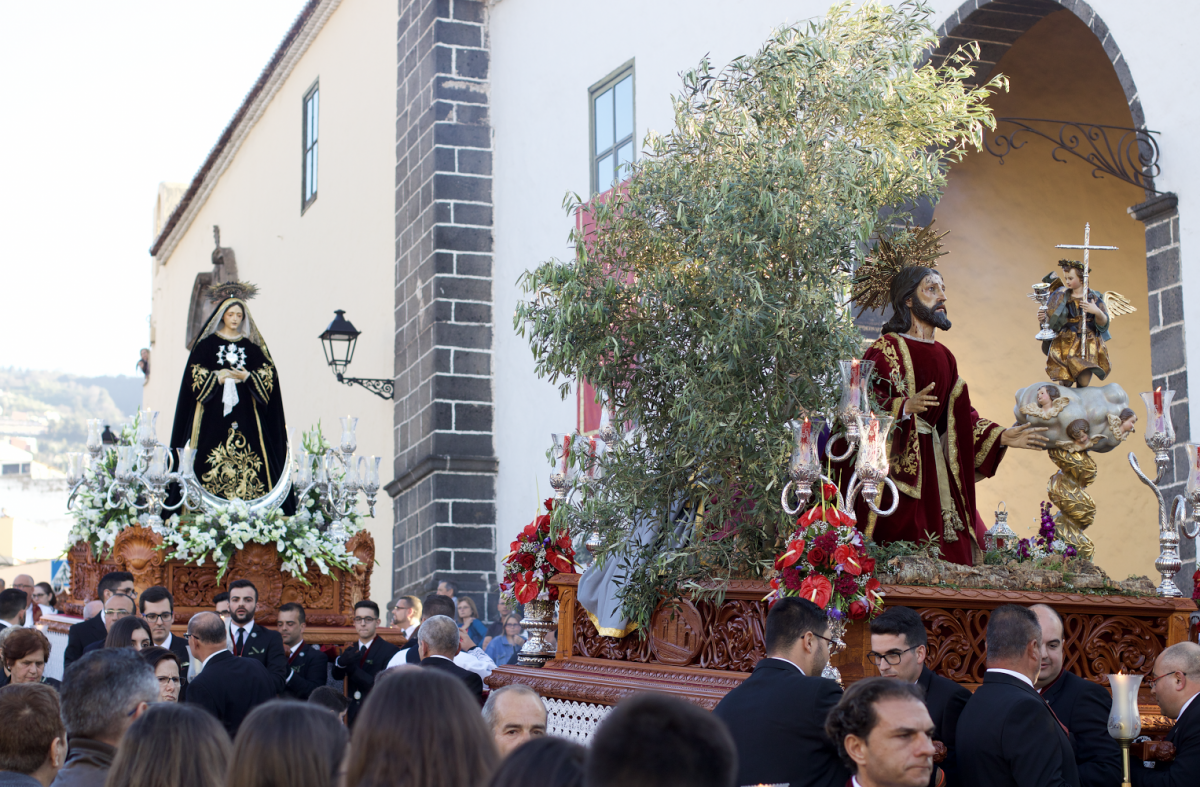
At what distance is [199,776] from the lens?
3189 millimetres

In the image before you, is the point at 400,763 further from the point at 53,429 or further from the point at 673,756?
the point at 53,429

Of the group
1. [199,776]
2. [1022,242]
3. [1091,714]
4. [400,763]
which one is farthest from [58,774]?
[1022,242]

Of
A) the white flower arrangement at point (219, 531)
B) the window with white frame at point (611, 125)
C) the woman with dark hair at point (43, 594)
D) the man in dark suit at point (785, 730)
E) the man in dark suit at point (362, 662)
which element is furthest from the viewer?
the woman with dark hair at point (43, 594)

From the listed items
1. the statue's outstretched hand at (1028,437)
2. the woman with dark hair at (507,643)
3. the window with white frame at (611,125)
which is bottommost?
the woman with dark hair at (507,643)

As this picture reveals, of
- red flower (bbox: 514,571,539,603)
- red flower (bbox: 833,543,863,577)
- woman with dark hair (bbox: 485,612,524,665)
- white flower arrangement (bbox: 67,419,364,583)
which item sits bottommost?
woman with dark hair (bbox: 485,612,524,665)

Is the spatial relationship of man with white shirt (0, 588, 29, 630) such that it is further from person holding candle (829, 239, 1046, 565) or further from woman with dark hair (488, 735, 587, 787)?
woman with dark hair (488, 735, 587, 787)

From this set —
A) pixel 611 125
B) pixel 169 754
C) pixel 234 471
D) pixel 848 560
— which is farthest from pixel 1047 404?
pixel 611 125

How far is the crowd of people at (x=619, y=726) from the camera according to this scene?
A: 2348 mm

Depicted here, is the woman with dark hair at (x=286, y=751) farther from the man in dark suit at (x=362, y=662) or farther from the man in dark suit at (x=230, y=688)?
the man in dark suit at (x=362, y=662)

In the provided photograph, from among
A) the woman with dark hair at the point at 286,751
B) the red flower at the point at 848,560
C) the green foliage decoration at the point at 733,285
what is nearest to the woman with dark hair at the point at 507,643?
the green foliage decoration at the point at 733,285

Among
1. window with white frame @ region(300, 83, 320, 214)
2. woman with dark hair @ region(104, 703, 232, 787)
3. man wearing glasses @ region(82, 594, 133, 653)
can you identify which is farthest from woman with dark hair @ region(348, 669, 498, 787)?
window with white frame @ region(300, 83, 320, 214)

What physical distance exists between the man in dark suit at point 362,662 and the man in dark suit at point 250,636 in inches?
15.7

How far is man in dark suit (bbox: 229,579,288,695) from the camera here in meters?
7.79

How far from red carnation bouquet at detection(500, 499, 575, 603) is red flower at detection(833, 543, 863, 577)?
221cm
